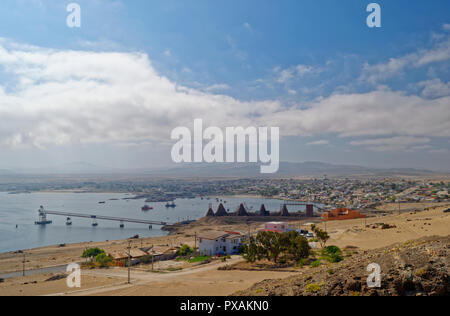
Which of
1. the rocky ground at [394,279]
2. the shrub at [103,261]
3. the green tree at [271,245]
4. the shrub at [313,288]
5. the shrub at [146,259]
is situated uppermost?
the rocky ground at [394,279]

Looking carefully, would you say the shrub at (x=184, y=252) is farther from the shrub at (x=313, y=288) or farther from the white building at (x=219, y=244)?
the shrub at (x=313, y=288)

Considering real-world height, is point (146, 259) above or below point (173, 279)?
below

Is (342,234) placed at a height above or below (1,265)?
above

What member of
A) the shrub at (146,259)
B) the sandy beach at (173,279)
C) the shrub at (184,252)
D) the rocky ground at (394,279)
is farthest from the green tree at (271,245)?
the rocky ground at (394,279)

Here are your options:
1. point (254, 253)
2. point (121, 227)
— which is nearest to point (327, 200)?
point (121, 227)

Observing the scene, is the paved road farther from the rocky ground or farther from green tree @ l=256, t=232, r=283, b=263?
the rocky ground

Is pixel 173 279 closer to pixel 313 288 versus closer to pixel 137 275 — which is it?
pixel 137 275

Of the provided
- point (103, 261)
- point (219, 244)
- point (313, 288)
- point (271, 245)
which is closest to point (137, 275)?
point (103, 261)
